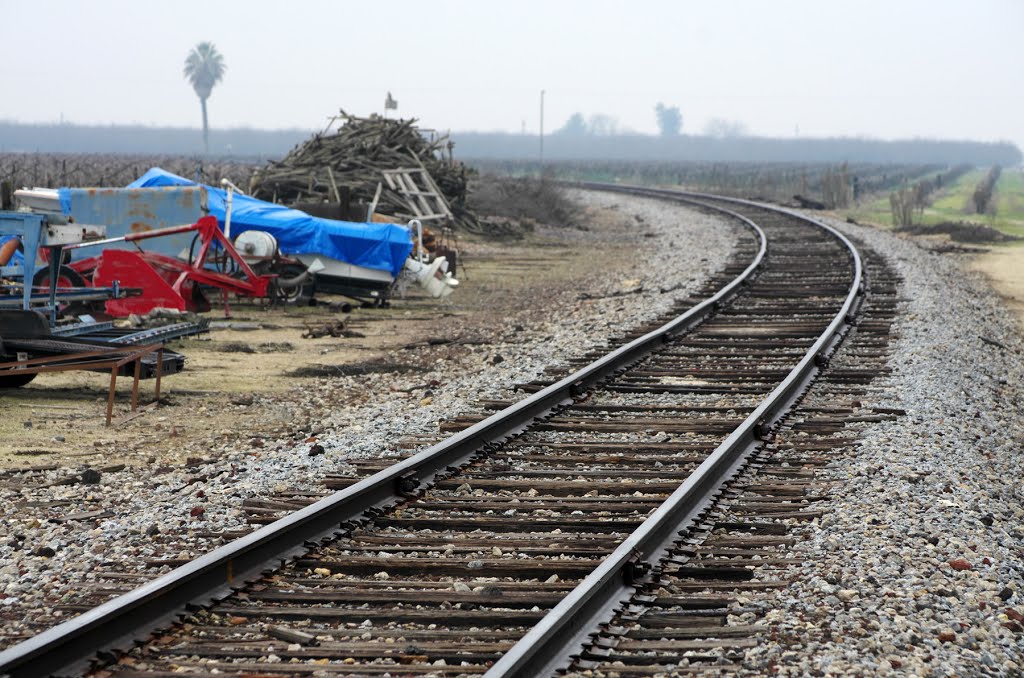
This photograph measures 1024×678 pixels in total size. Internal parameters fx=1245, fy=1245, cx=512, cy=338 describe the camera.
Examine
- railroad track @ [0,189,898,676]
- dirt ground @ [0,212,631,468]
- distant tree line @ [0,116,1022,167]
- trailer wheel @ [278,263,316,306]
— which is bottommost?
dirt ground @ [0,212,631,468]

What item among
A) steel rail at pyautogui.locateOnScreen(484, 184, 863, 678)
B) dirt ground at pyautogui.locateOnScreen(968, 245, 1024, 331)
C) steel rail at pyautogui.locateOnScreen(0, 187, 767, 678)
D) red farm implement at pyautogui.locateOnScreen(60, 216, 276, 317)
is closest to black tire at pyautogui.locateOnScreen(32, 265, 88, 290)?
red farm implement at pyautogui.locateOnScreen(60, 216, 276, 317)

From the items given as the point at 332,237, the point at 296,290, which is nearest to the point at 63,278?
the point at 296,290

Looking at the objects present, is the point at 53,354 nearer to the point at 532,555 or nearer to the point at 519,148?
the point at 532,555

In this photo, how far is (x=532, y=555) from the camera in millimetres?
6434

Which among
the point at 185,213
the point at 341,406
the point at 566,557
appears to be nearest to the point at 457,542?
the point at 566,557

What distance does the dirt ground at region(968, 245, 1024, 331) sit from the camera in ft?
66.5

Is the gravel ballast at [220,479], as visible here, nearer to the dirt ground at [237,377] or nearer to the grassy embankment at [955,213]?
the dirt ground at [237,377]

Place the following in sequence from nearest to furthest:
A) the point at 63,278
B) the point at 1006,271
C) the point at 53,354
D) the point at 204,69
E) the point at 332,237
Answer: the point at 53,354 < the point at 63,278 < the point at 332,237 < the point at 1006,271 < the point at 204,69

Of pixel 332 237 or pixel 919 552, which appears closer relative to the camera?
pixel 919 552

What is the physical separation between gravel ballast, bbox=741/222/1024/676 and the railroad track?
0.74 feet

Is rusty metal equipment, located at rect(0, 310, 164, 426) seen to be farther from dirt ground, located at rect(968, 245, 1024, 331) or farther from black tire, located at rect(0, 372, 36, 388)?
dirt ground, located at rect(968, 245, 1024, 331)

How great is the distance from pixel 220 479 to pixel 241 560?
6.78 ft

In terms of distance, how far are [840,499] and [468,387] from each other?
181 inches

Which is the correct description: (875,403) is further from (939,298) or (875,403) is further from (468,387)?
(939,298)
